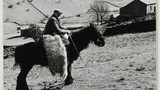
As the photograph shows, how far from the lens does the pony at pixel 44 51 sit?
4.55 m

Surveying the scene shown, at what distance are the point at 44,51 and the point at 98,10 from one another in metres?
1.08

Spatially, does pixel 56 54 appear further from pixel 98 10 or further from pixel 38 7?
pixel 98 10

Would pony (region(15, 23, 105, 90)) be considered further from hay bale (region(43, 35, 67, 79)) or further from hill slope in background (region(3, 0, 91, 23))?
hill slope in background (region(3, 0, 91, 23))

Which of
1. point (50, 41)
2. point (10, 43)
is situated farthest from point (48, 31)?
point (10, 43)

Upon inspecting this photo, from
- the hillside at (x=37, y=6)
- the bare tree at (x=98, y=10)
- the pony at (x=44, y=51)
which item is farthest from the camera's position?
the bare tree at (x=98, y=10)

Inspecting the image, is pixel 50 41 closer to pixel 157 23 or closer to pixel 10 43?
pixel 10 43

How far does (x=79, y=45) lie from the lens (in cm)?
471

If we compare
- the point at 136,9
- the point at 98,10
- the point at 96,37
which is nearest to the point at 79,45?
the point at 96,37

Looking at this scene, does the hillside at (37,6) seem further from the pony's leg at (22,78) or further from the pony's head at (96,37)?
the pony's leg at (22,78)

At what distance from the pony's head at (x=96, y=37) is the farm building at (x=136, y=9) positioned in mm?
608

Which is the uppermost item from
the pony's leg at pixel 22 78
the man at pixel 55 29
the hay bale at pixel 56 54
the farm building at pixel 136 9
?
the farm building at pixel 136 9

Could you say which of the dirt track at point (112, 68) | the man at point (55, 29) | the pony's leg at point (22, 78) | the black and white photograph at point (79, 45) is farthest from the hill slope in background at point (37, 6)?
the pony's leg at point (22, 78)

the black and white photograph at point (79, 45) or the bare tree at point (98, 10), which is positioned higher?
the bare tree at point (98, 10)

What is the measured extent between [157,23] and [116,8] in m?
0.69
